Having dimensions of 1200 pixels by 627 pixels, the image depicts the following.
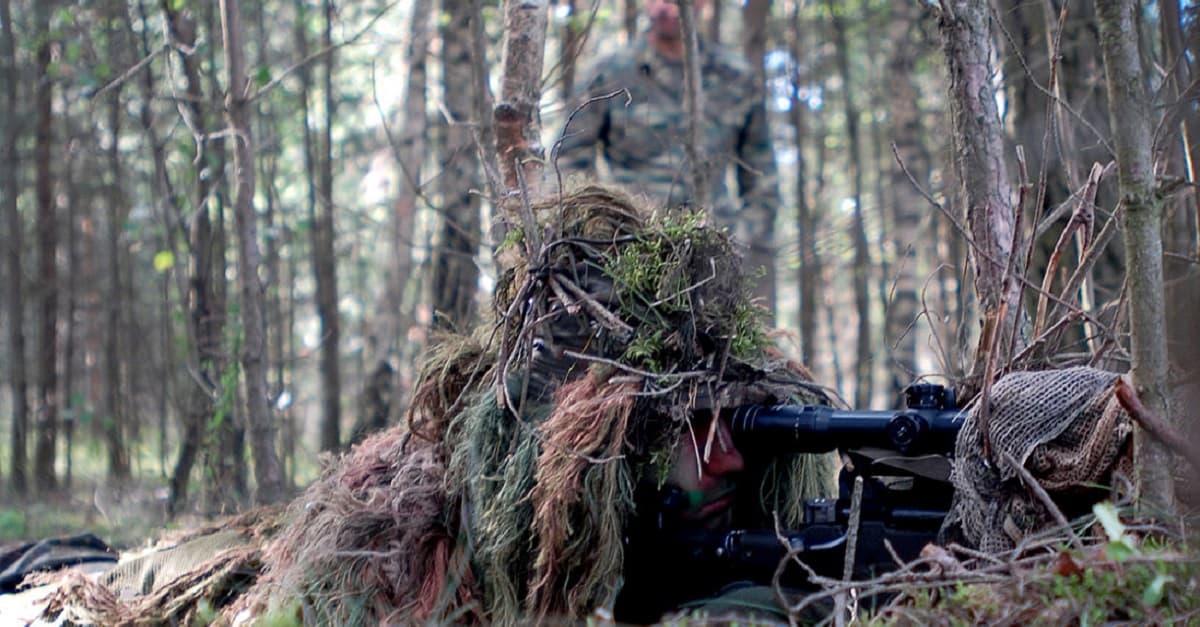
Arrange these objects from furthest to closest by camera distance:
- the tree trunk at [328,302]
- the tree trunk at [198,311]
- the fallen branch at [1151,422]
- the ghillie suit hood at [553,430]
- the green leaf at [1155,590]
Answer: the tree trunk at [328,302] → the tree trunk at [198,311] → the ghillie suit hood at [553,430] → the fallen branch at [1151,422] → the green leaf at [1155,590]

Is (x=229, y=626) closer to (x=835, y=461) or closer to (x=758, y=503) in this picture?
(x=758, y=503)

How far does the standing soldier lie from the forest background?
0.45 m

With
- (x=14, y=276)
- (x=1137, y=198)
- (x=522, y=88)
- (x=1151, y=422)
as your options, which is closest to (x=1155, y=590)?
(x=1151, y=422)

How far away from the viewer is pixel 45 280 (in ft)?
32.1

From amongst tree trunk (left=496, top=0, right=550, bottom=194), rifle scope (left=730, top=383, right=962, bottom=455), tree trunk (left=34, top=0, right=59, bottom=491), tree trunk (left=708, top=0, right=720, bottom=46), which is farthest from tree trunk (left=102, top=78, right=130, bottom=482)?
rifle scope (left=730, top=383, right=962, bottom=455)

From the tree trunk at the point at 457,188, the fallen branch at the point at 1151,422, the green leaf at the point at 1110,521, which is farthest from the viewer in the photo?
the tree trunk at the point at 457,188

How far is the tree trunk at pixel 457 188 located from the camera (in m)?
7.14

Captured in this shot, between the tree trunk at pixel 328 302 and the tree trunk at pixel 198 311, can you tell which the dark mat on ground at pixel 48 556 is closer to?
the tree trunk at pixel 198 311

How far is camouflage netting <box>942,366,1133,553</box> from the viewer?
2488 mm

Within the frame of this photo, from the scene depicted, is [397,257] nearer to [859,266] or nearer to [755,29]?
[859,266]

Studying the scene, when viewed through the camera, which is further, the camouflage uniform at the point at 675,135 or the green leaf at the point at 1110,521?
the camouflage uniform at the point at 675,135

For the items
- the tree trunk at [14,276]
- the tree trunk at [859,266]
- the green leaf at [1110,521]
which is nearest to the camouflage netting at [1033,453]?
the green leaf at [1110,521]

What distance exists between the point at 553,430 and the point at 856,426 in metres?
0.83

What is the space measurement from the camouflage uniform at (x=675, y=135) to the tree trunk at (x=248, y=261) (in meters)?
1.83
